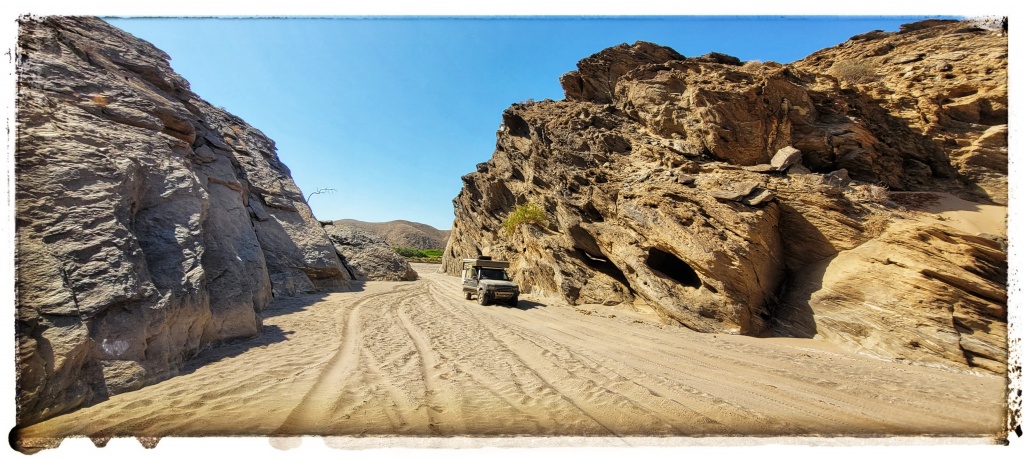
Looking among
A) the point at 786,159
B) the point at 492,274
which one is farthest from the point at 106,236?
the point at 786,159

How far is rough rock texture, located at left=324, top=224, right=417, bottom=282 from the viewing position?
24.7 metres

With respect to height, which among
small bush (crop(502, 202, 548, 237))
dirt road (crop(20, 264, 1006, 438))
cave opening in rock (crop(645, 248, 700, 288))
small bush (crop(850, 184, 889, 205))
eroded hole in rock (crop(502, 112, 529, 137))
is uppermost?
eroded hole in rock (crop(502, 112, 529, 137))

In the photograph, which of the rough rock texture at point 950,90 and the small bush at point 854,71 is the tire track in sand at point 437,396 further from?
the small bush at point 854,71

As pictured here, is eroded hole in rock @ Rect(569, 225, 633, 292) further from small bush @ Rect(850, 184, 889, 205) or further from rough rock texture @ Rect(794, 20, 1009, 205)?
rough rock texture @ Rect(794, 20, 1009, 205)

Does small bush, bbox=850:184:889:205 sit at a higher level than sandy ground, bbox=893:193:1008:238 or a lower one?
higher

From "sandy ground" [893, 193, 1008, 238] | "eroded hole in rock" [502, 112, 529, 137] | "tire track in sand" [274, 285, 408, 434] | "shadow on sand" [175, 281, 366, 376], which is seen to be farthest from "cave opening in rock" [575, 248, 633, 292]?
"eroded hole in rock" [502, 112, 529, 137]

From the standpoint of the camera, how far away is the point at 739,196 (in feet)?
38.4

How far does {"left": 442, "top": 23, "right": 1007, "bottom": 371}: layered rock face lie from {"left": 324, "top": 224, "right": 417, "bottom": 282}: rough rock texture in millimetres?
9843

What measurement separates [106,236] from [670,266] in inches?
605

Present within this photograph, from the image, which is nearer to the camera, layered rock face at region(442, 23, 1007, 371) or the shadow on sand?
the shadow on sand

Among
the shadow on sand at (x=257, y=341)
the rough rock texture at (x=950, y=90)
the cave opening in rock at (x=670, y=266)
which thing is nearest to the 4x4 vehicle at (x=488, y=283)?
the cave opening in rock at (x=670, y=266)

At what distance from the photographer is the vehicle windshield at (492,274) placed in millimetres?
17344

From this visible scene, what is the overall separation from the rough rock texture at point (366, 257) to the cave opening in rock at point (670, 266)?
18.7m

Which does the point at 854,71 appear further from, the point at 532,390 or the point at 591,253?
the point at 532,390
